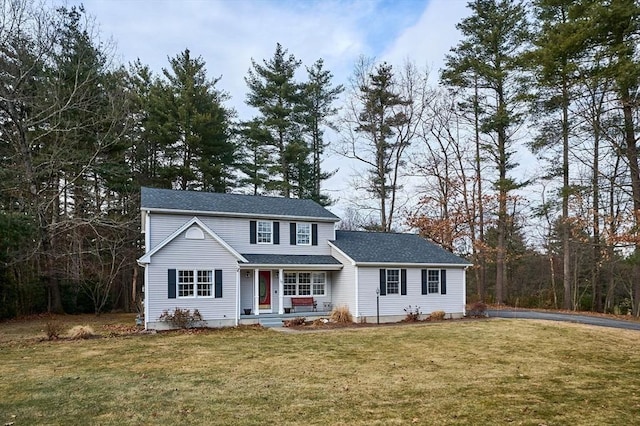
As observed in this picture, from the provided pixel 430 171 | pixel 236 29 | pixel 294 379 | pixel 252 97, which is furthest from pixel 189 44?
pixel 294 379

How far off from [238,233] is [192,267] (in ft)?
11.2

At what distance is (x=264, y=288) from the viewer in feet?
68.9

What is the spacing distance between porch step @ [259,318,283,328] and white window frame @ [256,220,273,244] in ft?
12.7

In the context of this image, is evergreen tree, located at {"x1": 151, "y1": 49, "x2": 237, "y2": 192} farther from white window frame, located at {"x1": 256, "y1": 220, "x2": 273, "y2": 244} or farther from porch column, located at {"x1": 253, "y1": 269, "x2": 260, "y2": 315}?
porch column, located at {"x1": 253, "y1": 269, "x2": 260, "y2": 315}

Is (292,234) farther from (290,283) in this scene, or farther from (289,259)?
(290,283)

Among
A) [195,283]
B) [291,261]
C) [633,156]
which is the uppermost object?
[633,156]

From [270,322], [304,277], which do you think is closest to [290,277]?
[304,277]

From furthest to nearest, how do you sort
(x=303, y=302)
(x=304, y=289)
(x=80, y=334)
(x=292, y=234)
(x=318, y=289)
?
1. (x=292, y=234)
2. (x=318, y=289)
3. (x=304, y=289)
4. (x=303, y=302)
5. (x=80, y=334)

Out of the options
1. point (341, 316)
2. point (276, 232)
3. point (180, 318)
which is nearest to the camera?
point (180, 318)

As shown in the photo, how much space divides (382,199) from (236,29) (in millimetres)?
18994

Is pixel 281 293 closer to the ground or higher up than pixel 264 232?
closer to the ground

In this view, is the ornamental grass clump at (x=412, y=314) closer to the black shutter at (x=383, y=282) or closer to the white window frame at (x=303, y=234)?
the black shutter at (x=383, y=282)

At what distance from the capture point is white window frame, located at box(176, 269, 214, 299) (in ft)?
58.2

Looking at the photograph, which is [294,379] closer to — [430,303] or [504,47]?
[430,303]
